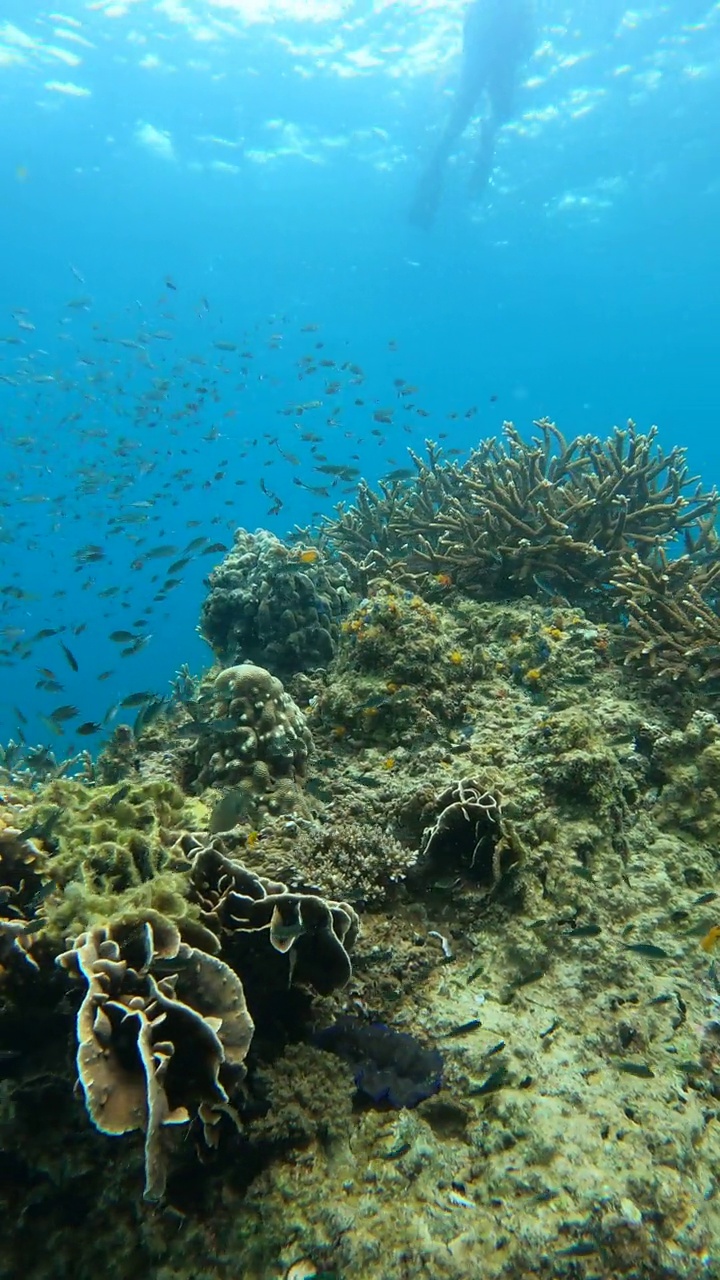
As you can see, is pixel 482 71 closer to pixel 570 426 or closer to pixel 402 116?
pixel 402 116

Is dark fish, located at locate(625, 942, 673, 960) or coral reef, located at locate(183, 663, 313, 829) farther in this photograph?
coral reef, located at locate(183, 663, 313, 829)

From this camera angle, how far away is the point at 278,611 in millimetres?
7828

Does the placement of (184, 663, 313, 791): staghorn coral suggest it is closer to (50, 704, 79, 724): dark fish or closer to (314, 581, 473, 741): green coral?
(314, 581, 473, 741): green coral

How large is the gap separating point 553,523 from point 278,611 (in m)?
3.45

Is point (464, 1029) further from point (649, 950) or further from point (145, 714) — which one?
point (145, 714)

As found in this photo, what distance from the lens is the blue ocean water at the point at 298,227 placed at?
27781mm

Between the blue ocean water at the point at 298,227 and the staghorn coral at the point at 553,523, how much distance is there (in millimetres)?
4050

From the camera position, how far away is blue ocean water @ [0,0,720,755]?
27781 millimetres

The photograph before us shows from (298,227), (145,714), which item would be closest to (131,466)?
(298,227)

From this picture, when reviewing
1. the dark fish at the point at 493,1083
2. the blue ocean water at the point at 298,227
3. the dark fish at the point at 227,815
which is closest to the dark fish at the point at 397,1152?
the dark fish at the point at 493,1083

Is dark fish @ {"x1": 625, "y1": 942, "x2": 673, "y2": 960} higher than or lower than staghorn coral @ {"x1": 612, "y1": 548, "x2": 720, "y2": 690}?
lower

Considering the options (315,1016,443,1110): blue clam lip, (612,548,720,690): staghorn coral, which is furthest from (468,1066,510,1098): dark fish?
(612,548,720,690): staghorn coral

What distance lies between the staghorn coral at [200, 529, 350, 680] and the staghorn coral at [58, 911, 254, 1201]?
489 cm

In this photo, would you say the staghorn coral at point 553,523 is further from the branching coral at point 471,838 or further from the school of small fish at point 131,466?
the school of small fish at point 131,466
